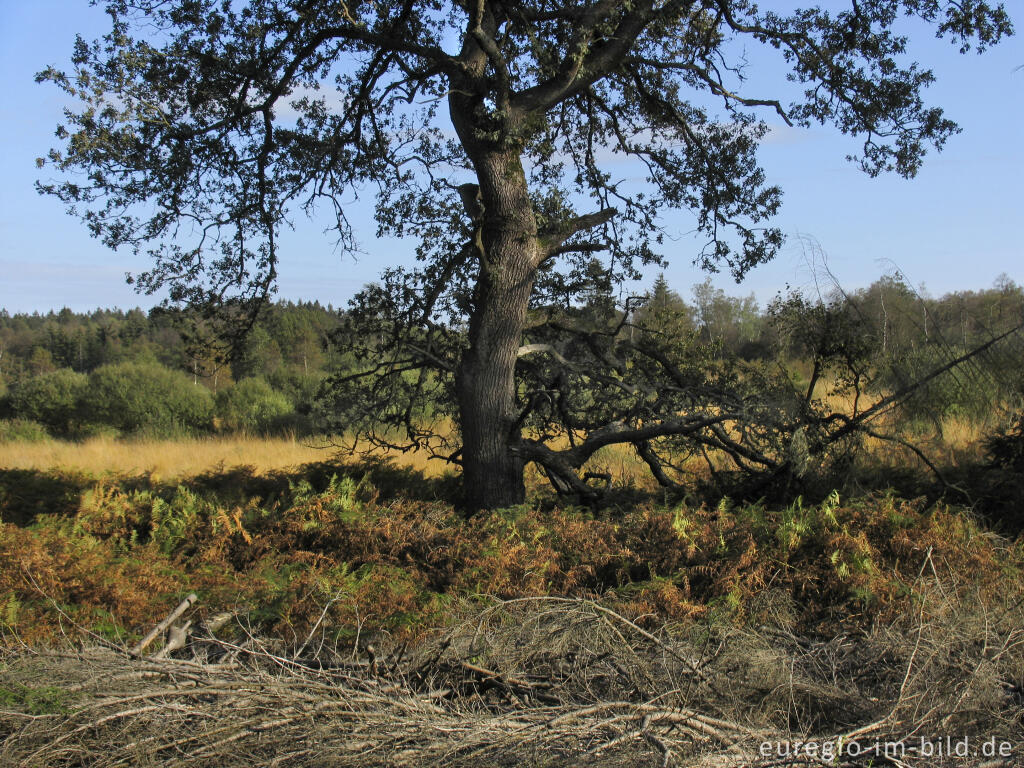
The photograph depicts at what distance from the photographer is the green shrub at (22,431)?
22984 millimetres

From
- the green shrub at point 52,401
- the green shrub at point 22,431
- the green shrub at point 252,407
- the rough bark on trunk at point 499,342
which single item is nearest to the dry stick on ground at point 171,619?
the rough bark on trunk at point 499,342

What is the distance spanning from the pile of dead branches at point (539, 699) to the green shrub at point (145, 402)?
833 inches

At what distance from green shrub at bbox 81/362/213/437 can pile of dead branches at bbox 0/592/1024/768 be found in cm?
2115

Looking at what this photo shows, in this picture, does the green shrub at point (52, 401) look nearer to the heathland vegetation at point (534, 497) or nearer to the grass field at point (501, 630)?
the heathland vegetation at point (534, 497)

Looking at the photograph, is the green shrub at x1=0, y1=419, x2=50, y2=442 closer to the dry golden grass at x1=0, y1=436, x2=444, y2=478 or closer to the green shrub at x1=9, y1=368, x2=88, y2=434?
the green shrub at x1=9, y1=368, x2=88, y2=434

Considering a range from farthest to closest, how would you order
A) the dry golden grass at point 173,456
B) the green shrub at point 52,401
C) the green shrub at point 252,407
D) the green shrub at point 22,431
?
the green shrub at point 52,401 → the green shrub at point 252,407 → the green shrub at point 22,431 → the dry golden grass at point 173,456


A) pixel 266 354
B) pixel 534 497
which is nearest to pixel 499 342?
pixel 534 497

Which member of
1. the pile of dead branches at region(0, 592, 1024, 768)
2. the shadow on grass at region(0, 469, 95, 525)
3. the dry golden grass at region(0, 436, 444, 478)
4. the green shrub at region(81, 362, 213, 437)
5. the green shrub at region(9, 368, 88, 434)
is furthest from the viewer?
the green shrub at region(9, 368, 88, 434)

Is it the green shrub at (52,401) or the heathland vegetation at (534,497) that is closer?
the heathland vegetation at (534,497)

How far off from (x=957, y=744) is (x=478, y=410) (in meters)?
5.94

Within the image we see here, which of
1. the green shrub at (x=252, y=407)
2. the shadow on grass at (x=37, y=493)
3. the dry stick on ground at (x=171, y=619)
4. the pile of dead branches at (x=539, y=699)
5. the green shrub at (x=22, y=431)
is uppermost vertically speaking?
the green shrub at (x=252, y=407)

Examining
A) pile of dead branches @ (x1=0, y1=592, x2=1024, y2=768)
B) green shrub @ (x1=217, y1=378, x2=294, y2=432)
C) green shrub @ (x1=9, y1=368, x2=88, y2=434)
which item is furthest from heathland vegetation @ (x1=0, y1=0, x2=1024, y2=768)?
green shrub @ (x1=9, y1=368, x2=88, y2=434)

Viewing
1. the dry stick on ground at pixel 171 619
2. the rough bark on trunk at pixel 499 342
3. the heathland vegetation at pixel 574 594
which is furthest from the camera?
the rough bark on trunk at pixel 499 342

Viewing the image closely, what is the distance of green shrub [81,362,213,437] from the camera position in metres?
25.4
